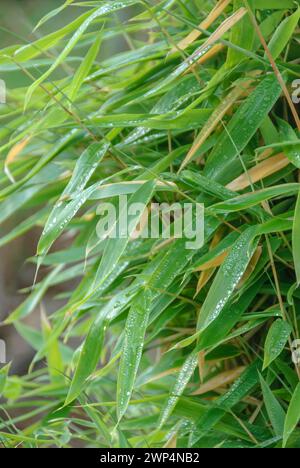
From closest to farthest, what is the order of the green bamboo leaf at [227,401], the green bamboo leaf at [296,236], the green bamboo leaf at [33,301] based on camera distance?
the green bamboo leaf at [296,236] → the green bamboo leaf at [227,401] → the green bamboo leaf at [33,301]

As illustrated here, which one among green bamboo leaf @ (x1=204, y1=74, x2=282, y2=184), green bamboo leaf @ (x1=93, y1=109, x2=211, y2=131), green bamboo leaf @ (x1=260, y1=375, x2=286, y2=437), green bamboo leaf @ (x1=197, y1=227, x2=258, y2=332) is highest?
green bamboo leaf @ (x1=93, y1=109, x2=211, y2=131)

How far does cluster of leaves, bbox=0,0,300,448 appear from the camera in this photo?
0.65 m

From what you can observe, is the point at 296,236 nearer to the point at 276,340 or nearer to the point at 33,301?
the point at 276,340

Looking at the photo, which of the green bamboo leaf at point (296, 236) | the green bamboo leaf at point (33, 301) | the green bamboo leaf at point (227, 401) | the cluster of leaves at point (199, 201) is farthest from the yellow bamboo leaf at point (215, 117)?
the green bamboo leaf at point (33, 301)

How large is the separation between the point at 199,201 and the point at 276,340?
15 cm

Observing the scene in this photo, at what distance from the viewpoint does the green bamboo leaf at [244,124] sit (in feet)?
2.23

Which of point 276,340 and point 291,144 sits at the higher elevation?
point 291,144

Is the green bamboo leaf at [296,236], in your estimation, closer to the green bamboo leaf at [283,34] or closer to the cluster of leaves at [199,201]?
the cluster of leaves at [199,201]

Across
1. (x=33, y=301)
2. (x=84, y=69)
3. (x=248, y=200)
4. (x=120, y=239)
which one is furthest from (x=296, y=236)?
(x=33, y=301)

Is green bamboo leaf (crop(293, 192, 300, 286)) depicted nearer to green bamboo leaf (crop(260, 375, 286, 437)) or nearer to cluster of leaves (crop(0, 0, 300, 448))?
cluster of leaves (crop(0, 0, 300, 448))

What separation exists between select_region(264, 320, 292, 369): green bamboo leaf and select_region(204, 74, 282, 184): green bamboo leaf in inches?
6.2

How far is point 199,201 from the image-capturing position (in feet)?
2.32

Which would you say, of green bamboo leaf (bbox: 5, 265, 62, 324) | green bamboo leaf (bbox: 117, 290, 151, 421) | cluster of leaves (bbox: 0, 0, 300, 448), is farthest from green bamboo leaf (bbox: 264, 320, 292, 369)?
green bamboo leaf (bbox: 5, 265, 62, 324)

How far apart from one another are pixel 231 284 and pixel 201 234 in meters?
0.06
